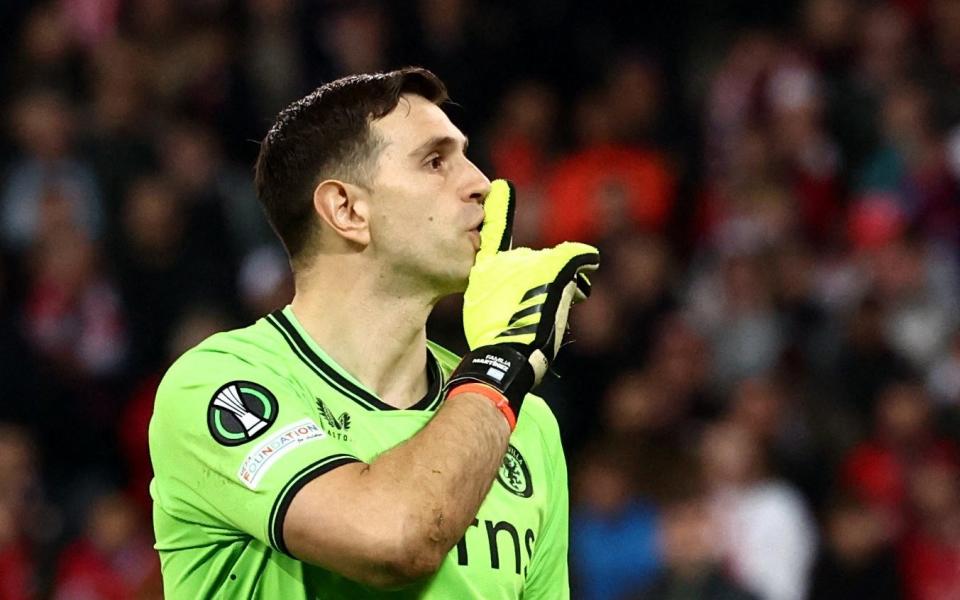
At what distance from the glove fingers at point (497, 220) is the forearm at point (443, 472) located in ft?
1.60

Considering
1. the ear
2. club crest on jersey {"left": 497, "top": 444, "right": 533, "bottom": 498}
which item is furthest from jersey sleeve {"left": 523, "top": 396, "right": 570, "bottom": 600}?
the ear

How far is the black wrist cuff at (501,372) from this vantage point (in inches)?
126

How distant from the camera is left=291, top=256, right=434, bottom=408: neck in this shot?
352 cm

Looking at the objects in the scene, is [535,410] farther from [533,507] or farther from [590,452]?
[590,452]

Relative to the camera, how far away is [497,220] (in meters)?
3.55

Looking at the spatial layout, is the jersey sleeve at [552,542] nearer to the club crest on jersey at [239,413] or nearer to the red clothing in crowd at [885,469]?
the club crest on jersey at [239,413]

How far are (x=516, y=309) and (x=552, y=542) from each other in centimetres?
56

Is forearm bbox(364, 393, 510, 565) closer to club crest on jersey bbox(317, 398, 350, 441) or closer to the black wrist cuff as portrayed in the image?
the black wrist cuff

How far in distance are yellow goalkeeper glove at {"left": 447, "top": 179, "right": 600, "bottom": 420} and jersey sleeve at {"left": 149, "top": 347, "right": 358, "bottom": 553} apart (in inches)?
12.9

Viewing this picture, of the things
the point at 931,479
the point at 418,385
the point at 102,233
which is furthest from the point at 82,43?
the point at 418,385

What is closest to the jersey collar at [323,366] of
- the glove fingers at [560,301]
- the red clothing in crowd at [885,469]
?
the glove fingers at [560,301]

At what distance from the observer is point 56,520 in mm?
8328

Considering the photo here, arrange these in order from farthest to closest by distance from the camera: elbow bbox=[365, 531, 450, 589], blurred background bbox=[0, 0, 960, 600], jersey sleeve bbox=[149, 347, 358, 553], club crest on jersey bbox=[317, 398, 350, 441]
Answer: blurred background bbox=[0, 0, 960, 600], club crest on jersey bbox=[317, 398, 350, 441], jersey sleeve bbox=[149, 347, 358, 553], elbow bbox=[365, 531, 450, 589]

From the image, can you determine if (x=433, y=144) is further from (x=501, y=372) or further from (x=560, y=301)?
(x=501, y=372)
